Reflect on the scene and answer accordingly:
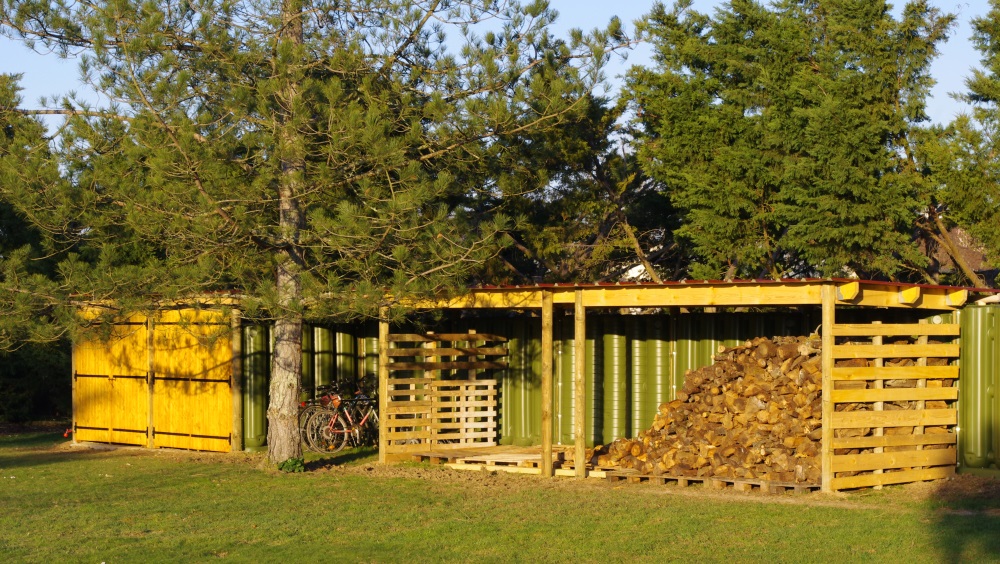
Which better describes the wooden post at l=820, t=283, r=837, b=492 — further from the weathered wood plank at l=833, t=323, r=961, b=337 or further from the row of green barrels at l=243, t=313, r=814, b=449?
the row of green barrels at l=243, t=313, r=814, b=449

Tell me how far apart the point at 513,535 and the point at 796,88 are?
36.1ft

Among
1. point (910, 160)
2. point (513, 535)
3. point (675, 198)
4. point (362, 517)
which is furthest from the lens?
point (675, 198)

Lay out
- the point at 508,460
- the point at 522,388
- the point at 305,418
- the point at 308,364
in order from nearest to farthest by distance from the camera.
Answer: the point at 508,460 → the point at 305,418 → the point at 522,388 → the point at 308,364

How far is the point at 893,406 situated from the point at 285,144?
663cm

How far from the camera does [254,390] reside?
15.0 m

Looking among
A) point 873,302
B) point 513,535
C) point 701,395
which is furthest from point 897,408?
point 513,535

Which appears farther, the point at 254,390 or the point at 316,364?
the point at 316,364

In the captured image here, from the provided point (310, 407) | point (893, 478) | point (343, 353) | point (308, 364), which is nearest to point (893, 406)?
point (893, 478)

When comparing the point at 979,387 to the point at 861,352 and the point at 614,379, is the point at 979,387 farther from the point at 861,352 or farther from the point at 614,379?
the point at 614,379

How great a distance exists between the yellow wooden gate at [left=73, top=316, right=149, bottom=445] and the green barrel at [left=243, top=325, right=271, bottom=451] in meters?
1.61

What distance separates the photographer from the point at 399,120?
11.9 meters

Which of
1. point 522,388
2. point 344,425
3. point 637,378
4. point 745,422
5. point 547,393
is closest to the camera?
point 745,422

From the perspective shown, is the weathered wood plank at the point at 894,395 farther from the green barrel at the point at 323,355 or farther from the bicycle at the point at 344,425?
the green barrel at the point at 323,355

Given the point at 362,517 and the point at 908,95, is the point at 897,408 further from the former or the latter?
the point at 908,95
